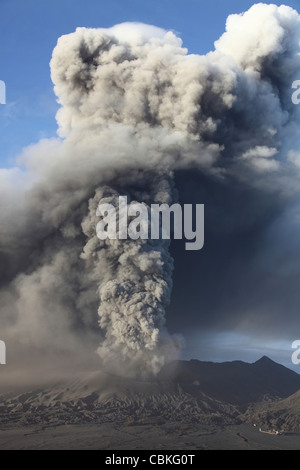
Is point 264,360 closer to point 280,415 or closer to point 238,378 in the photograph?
point 238,378

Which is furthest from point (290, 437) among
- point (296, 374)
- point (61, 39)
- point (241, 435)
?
point (61, 39)

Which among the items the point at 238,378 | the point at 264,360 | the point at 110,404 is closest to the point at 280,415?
the point at 238,378

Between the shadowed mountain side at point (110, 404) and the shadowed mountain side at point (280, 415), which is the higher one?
the shadowed mountain side at point (110, 404)

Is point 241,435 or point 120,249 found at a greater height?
point 120,249

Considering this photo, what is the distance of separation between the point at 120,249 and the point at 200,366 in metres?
28.2

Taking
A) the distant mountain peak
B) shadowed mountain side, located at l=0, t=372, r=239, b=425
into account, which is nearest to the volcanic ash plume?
shadowed mountain side, located at l=0, t=372, r=239, b=425

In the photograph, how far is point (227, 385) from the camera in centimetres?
5450

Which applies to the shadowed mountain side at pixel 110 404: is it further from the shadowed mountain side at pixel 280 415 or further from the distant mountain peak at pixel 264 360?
the distant mountain peak at pixel 264 360

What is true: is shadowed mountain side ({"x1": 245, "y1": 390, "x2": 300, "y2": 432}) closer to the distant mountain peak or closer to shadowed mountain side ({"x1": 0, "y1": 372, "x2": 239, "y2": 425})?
shadowed mountain side ({"x1": 0, "y1": 372, "x2": 239, "y2": 425})

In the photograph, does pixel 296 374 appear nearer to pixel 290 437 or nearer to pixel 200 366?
pixel 200 366

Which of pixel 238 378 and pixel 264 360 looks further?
pixel 264 360

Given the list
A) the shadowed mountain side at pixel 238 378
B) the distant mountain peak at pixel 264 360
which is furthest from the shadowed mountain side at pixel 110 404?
the distant mountain peak at pixel 264 360

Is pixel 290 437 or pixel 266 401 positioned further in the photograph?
pixel 266 401
